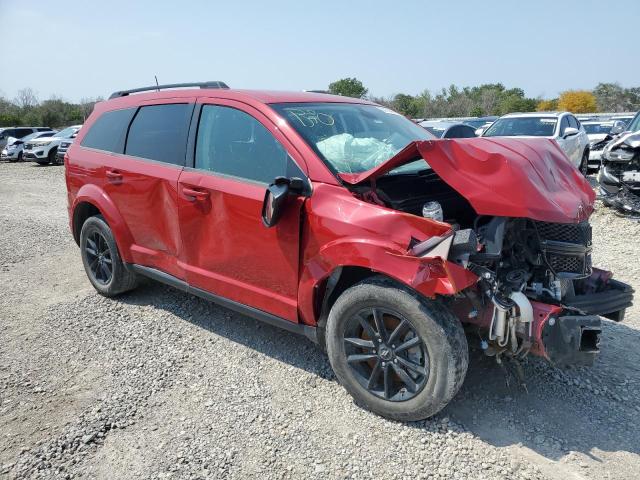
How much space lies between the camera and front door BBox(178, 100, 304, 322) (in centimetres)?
325

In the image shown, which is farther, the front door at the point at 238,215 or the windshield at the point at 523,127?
the windshield at the point at 523,127

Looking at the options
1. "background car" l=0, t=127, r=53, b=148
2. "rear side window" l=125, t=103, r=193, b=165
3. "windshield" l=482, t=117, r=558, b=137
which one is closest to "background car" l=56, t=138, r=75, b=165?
"background car" l=0, t=127, r=53, b=148

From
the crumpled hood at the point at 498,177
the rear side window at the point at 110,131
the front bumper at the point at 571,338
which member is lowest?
the front bumper at the point at 571,338

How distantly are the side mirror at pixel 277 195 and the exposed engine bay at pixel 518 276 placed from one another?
0.36 metres

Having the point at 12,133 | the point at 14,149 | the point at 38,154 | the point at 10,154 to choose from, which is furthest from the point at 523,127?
the point at 12,133

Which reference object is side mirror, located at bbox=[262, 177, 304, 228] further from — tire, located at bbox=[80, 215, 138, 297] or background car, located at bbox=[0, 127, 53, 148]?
background car, located at bbox=[0, 127, 53, 148]

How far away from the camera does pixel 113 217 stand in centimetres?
444

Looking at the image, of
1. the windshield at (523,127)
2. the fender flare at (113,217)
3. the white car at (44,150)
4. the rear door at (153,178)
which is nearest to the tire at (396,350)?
the rear door at (153,178)

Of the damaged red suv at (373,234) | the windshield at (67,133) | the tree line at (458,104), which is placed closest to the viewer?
the damaged red suv at (373,234)

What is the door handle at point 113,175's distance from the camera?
4.31 metres

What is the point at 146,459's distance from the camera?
8.89 ft

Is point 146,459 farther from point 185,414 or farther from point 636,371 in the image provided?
point 636,371

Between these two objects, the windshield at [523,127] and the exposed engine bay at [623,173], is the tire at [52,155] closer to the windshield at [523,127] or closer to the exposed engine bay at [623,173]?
the windshield at [523,127]

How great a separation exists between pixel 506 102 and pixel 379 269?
170ft
